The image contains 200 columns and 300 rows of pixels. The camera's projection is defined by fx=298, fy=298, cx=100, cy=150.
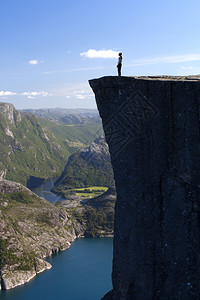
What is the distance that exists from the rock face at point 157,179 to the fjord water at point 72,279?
67.3m

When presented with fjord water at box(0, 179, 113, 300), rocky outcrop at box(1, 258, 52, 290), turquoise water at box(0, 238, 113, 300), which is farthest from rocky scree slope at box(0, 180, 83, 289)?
turquoise water at box(0, 238, 113, 300)

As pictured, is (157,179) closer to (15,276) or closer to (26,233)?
(15,276)

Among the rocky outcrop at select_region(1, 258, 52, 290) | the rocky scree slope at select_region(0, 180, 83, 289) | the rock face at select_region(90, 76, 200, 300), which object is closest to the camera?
the rock face at select_region(90, 76, 200, 300)

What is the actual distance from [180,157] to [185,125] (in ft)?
5.21

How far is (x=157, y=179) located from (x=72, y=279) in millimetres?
82656

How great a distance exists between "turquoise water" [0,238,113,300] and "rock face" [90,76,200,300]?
2679 inches

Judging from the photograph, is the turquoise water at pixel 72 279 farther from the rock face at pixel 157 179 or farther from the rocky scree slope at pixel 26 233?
the rock face at pixel 157 179

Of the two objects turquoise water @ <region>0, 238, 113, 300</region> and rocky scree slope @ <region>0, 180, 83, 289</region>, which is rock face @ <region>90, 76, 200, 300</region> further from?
rocky scree slope @ <region>0, 180, 83, 289</region>

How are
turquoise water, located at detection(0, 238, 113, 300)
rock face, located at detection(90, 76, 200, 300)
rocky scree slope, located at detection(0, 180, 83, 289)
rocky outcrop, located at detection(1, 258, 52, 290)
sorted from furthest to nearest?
rocky scree slope, located at detection(0, 180, 83, 289) → rocky outcrop, located at detection(1, 258, 52, 290) → turquoise water, located at detection(0, 238, 113, 300) → rock face, located at detection(90, 76, 200, 300)

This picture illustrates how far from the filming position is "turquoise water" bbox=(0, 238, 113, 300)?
261 feet

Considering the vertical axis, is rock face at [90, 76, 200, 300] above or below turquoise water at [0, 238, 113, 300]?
above

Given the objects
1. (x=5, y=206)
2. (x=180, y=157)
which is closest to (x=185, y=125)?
(x=180, y=157)

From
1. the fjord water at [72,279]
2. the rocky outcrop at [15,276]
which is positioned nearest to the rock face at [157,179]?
the fjord water at [72,279]

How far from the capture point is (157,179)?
15305 millimetres
